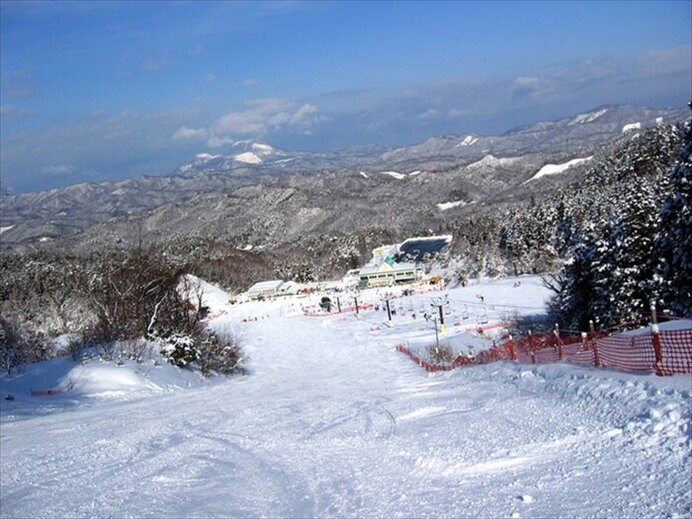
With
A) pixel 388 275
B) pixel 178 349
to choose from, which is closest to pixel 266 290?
pixel 388 275

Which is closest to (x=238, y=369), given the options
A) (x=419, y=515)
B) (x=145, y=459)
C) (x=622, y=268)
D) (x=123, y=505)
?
(x=622, y=268)

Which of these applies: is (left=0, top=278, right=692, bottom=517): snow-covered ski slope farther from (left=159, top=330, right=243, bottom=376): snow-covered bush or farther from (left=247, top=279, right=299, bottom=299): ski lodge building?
(left=247, top=279, right=299, bottom=299): ski lodge building

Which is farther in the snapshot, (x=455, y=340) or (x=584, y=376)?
(x=455, y=340)

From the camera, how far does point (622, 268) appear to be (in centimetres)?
2770

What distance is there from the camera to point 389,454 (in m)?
8.31

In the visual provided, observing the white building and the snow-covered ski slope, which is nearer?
the snow-covered ski slope

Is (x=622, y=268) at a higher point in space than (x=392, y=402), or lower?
higher

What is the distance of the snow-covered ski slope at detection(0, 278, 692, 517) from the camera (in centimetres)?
573

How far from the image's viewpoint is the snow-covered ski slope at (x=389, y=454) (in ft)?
18.8

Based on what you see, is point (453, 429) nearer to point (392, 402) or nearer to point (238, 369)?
point (392, 402)

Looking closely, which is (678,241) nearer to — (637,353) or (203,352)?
(637,353)

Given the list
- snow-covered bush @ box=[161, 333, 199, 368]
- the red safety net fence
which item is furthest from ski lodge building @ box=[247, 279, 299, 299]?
the red safety net fence

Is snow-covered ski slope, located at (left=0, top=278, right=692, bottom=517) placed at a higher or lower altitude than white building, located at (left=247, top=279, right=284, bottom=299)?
lower

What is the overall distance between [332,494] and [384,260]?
10612 cm
